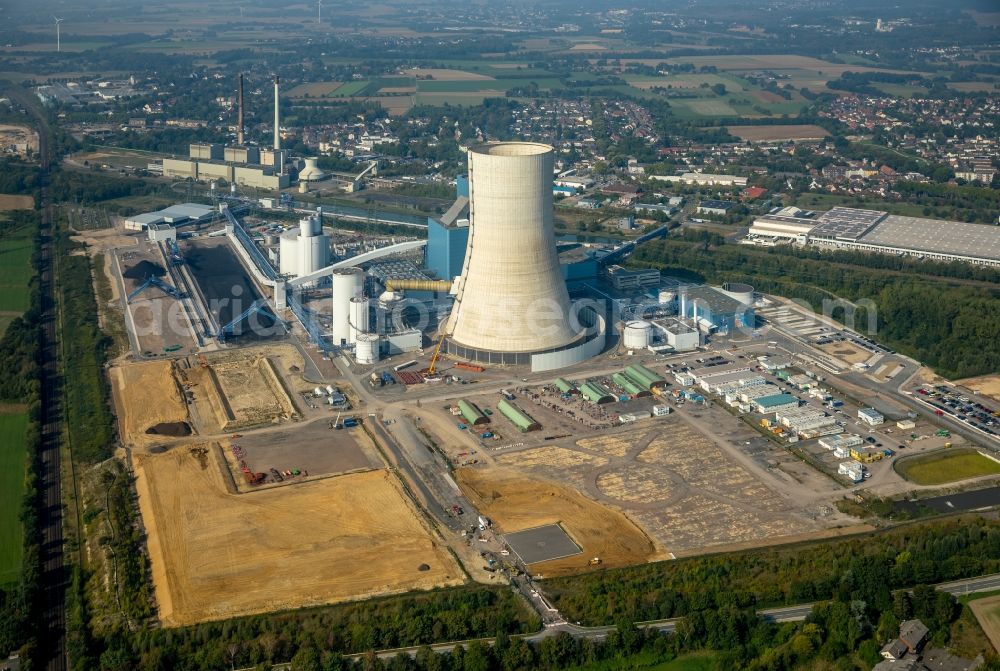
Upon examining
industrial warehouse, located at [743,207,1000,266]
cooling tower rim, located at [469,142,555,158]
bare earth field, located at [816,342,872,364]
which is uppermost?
cooling tower rim, located at [469,142,555,158]

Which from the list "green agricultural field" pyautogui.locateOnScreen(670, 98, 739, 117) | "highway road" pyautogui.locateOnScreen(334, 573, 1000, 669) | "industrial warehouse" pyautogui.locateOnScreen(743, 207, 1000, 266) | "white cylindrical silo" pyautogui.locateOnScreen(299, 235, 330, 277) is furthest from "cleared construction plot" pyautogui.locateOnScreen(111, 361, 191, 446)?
"green agricultural field" pyautogui.locateOnScreen(670, 98, 739, 117)

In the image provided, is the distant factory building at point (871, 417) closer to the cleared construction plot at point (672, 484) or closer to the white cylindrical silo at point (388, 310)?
the cleared construction plot at point (672, 484)

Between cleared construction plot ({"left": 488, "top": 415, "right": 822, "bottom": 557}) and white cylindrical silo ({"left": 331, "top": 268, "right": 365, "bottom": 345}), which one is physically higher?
white cylindrical silo ({"left": 331, "top": 268, "right": 365, "bottom": 345})

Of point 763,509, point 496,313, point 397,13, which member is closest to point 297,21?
point 397,13

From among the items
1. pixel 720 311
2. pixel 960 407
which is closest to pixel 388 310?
pixel 720 311

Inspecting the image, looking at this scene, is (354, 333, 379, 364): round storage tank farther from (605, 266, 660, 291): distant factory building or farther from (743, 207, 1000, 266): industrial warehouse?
(743, 207, 1000, 266): industrial warehouse

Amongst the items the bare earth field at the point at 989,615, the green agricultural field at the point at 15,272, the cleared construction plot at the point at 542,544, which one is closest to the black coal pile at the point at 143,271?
the green agricultural field at the point at 15,272

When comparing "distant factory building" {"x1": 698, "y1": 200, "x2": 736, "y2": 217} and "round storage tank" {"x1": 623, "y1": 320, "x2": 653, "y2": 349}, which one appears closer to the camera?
"round storage tank" {"x1": 623, "y1": 320, "x2": 653, "y2": 349}
